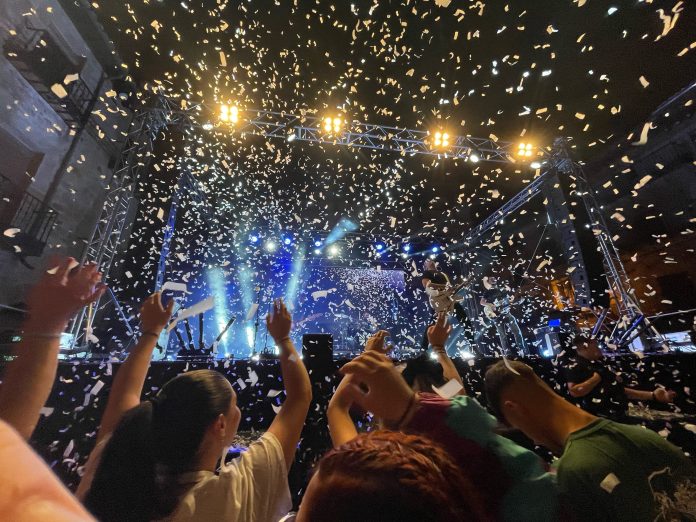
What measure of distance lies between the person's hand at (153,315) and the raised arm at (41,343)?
415mm

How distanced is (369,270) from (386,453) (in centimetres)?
1535

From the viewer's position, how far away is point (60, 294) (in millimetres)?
1539

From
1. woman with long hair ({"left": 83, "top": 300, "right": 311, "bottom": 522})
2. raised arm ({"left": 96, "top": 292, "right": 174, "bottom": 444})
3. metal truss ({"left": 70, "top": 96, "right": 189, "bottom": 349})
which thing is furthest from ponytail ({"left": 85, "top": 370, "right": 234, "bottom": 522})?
metal truss ({"left": 70, "top": 96, "right": 189, "bottom": 349})

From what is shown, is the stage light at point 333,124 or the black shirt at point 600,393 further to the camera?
the stage light at point 333,124

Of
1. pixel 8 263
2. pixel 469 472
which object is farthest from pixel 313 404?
pixel 8 263

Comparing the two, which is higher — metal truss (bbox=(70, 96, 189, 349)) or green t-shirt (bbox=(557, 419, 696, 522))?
metal truss (bbox=(70, 96, 189, 349))

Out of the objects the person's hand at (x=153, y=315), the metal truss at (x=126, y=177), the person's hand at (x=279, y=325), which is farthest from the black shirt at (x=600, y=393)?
the metal truss at (x=126, y=177)

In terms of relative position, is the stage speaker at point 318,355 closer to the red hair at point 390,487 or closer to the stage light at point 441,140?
the red hair at point 390,487

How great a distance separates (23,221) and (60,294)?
9.41m

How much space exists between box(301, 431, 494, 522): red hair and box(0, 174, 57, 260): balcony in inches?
416

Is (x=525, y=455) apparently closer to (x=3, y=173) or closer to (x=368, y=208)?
(x=3, y=173)

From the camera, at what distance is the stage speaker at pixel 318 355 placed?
3566 mm

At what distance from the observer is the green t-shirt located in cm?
134

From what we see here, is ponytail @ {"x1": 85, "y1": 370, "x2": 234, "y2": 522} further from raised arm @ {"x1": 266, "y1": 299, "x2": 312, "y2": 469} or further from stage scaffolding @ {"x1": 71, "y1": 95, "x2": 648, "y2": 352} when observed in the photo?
stage scaffolding @ {"x1": 71, "y1": 95, "x2": 648, "y2": 352}
